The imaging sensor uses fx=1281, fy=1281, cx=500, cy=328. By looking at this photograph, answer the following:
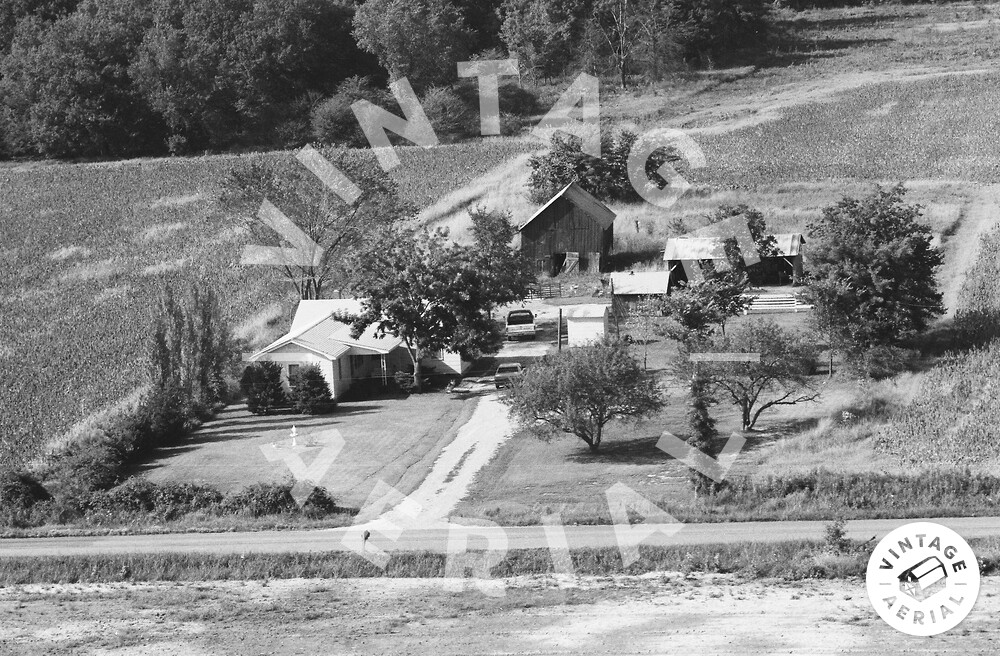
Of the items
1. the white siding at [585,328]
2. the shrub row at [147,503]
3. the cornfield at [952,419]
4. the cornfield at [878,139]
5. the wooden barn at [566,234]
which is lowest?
the shrub row at [147,503]

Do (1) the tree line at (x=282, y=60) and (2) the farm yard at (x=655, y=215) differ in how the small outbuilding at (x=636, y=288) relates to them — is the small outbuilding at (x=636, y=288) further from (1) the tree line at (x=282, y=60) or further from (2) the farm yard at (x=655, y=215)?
(1) the tree line at (x=282, y=60)

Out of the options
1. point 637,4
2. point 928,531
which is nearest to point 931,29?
point 637,4

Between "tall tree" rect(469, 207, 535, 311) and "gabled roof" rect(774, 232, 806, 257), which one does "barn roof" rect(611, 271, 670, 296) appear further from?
"gabled roof" rect(774, 232, 806, 257)

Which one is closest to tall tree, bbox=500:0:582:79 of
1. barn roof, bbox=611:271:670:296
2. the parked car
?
barn roof, bbox=611:271:670:296

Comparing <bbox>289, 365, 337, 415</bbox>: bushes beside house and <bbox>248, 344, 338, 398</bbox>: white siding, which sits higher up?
<bbox>248, 344, 338, 398</bbox>: white siding

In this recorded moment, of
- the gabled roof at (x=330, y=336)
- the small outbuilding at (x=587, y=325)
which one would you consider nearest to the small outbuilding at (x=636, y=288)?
the small outbuilding at (x=587, y=325)

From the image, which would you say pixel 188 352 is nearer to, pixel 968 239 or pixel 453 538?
pixel 453 538

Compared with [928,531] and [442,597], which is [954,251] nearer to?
[928,531]

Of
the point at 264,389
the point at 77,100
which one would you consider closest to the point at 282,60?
the point at 77,100
